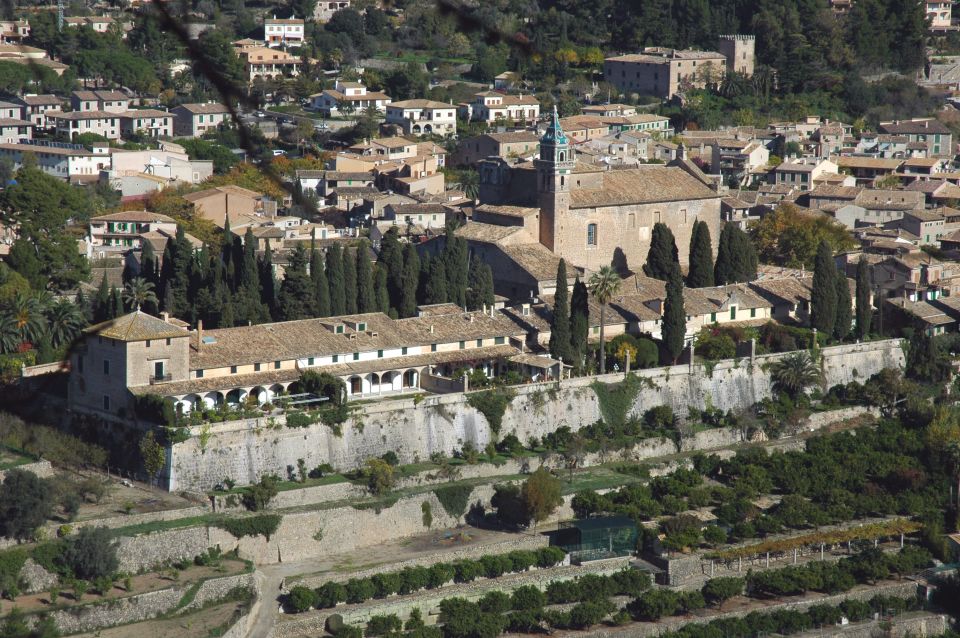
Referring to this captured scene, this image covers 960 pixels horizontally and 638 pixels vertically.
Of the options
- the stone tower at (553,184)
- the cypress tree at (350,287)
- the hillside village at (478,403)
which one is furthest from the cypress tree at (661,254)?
the cypress tree at (350,287)

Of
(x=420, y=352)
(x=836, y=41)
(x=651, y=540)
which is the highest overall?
(x=836, y=41)

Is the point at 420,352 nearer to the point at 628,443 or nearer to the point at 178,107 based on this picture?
the point at 628,443

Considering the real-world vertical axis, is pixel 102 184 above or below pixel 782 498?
above

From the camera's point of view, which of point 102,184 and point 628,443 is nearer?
point 628,443

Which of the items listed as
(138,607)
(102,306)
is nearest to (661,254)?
(102,306)

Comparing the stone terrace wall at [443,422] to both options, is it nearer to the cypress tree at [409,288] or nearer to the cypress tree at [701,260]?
the cypress tree at [701,260]

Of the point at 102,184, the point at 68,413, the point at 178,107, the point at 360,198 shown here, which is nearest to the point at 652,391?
the point at 68,413

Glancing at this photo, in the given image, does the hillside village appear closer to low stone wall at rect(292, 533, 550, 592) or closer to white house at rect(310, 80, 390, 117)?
low stone wall at rect(292, 533, 550, 592)
